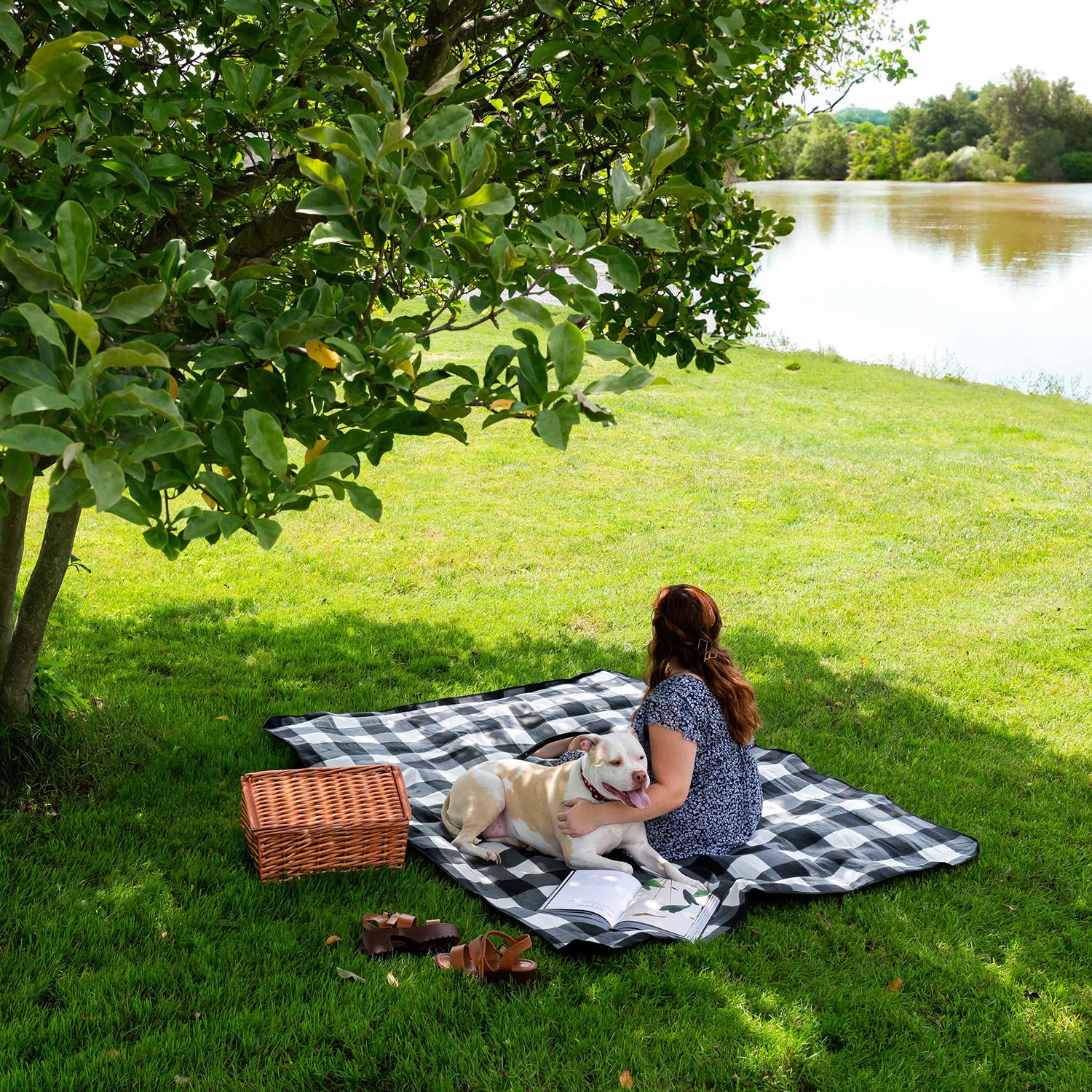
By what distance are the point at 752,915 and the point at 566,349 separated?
2788 mm

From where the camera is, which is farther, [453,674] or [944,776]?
[453,674]

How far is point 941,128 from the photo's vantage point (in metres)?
71.2

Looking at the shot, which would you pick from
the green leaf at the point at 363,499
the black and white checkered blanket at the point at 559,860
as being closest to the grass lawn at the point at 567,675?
the black and white checkered blanket at the point at 559,860

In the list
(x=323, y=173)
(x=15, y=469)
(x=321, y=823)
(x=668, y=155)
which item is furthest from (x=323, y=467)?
(x=321, y=823)

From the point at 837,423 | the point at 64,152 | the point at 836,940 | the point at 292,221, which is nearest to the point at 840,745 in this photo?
the point at 836,940

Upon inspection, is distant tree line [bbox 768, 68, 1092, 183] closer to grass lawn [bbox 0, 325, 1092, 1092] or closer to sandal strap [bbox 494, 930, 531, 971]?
grass lawn [bbox 0, 325, 1092, 1092]

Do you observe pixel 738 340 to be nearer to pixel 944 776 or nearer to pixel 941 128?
pixel 944 776

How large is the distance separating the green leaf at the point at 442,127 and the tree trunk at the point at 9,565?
8.88 ft

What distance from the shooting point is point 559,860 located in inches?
164

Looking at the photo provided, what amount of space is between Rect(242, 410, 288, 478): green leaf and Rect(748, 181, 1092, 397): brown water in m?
11.3

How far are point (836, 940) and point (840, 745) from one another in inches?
69.3

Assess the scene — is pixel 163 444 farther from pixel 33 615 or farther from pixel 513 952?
pixel 33 615

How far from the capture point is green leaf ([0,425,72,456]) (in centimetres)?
142

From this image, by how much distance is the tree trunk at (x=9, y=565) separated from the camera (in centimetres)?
410
